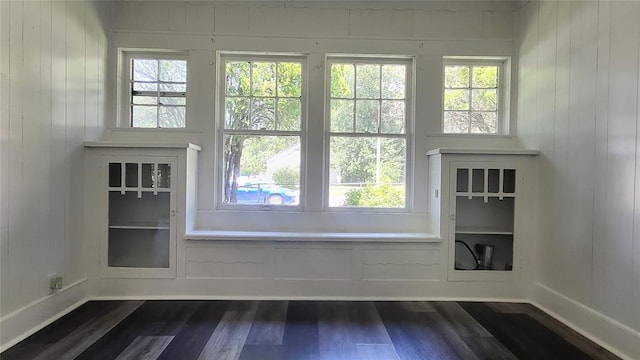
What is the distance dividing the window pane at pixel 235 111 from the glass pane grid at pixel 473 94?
1.94 m

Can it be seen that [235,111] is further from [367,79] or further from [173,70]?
[367,79]

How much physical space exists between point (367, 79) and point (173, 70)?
73.3 inches

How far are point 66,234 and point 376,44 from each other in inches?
121

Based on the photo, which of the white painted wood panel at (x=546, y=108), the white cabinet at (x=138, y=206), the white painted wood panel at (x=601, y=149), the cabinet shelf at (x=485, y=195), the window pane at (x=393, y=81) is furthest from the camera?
the window pane at (x=393, y=81)

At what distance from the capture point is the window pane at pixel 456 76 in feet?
12.3

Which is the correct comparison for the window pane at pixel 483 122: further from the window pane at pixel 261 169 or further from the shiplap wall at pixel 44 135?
the shiplap wall at pixel 44 135

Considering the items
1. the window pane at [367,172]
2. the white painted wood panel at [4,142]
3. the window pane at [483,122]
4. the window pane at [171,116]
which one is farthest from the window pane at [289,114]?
the white painted wood panel at [4,142]

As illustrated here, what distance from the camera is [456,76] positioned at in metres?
3.75

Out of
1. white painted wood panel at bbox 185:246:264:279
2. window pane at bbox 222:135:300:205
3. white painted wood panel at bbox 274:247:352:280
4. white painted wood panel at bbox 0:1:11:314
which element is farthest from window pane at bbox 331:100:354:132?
white painted wood panel at bbox 0:1:11:314

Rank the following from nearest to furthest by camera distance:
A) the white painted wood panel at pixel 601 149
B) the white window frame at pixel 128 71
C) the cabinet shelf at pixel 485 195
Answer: the white painted wood panel at pixel 601 149, the cabinet shelf at pixel 485 195, the white window frame at pixel 128 71

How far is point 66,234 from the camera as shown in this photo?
2971 mm

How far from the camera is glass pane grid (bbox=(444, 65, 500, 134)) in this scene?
375 centimetres

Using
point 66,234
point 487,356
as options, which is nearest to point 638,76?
point 487,356

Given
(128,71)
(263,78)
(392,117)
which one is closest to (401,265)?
(392,117)
